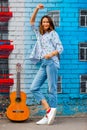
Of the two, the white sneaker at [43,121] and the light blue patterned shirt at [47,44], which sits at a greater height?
the light blue patterned shirt at [47,44]

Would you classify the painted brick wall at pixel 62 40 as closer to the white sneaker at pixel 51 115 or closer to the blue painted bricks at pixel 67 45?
the blue painted bricks at pixel 67 45

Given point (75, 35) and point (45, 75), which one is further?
point (75, 35)

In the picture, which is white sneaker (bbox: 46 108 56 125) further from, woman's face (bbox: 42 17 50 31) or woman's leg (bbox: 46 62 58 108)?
woman's face (bbox: 42 17 50 31)

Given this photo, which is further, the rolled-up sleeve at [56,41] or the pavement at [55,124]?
the rolled-up sleeve at [56,41]

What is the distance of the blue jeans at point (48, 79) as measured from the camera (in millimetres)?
5977

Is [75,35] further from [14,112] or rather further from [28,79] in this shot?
[14,112]

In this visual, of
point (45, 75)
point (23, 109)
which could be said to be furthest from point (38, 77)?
point (23, 109)

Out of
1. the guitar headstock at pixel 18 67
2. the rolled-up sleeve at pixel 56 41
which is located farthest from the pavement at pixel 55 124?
the rolled-up sleeve at pixel 56 41

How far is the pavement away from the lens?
5746 millimetres

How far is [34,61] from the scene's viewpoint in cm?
622

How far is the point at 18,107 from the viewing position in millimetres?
6230

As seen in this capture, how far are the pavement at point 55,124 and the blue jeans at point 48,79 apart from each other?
308mm

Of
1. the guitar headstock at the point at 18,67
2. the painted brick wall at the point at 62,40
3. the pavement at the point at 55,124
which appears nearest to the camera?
the pavement at the point at 55,124

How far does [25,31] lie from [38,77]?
0.82 m
